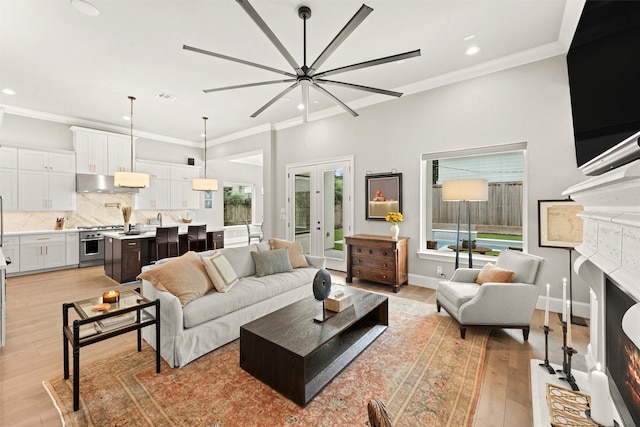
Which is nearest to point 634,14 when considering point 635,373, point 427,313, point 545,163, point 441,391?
point 635,373

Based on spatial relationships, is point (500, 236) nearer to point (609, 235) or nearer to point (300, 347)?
point (609, 235)

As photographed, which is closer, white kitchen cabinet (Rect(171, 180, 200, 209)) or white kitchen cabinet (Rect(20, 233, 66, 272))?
white kitchen cabinet (Rect(20, 233, 66, 272))

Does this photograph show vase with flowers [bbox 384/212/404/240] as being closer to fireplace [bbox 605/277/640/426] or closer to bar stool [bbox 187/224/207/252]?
fireplace [bbox 605/277/640/426]

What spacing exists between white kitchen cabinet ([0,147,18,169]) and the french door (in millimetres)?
5226

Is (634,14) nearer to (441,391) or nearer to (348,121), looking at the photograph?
(441,391)

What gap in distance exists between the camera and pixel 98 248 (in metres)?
6.21

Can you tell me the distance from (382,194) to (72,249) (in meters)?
6.48

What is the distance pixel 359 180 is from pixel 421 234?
58.9 inches

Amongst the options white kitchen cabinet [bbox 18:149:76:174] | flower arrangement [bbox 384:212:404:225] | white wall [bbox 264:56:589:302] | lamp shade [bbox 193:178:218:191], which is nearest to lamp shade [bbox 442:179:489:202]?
white wall [bbox 264:56:589:302]

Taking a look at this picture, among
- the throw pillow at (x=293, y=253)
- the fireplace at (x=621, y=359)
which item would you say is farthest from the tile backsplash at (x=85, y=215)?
the fireplace at (x=621, y=359)

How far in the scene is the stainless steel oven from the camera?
236 inches

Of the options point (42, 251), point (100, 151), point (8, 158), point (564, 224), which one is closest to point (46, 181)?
point (8, 158)

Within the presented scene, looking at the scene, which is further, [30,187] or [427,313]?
[30,187]

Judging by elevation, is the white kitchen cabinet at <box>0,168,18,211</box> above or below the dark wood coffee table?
above
